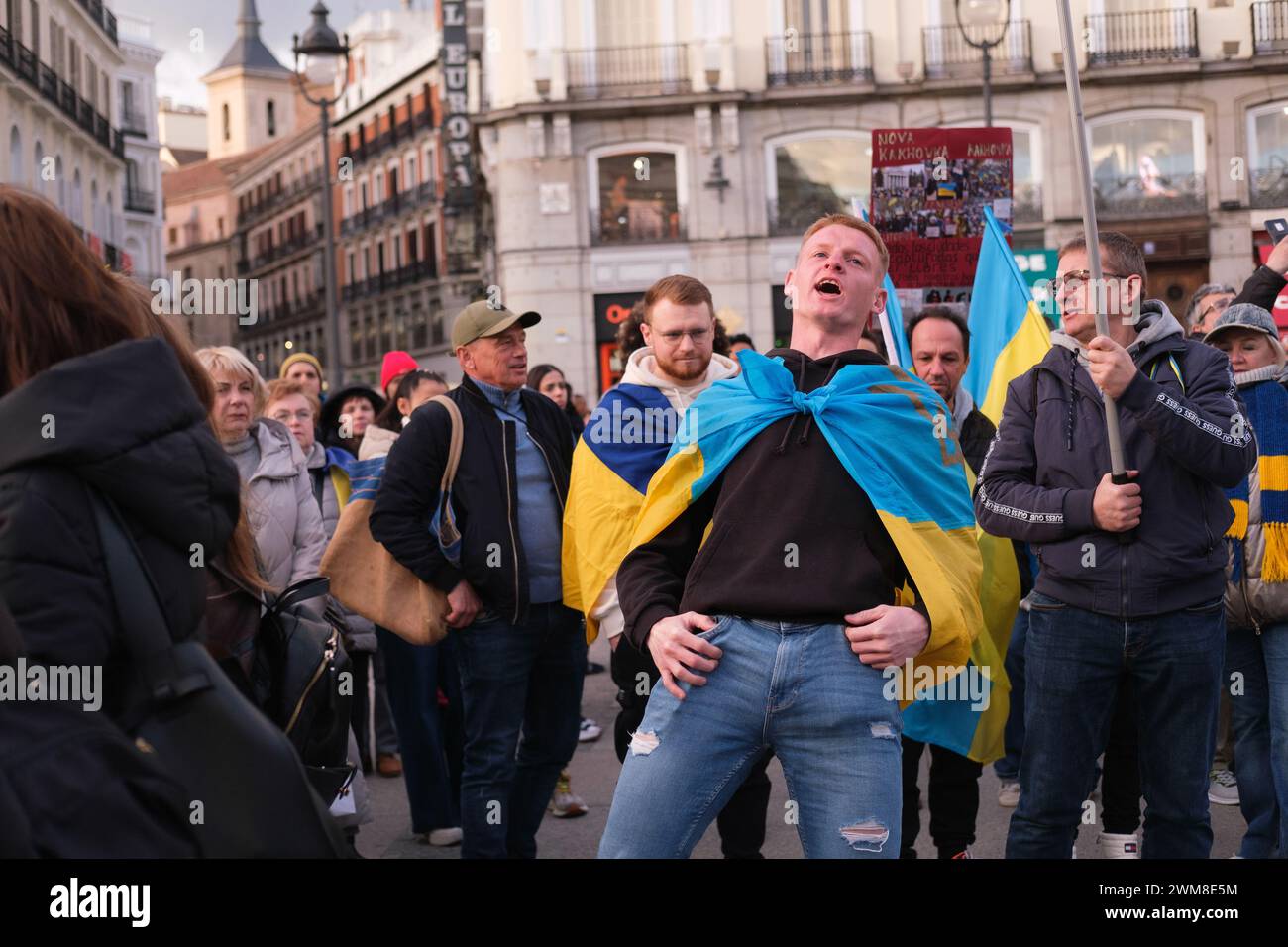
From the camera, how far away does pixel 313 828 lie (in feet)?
7.41

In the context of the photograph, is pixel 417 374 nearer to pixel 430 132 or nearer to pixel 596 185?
pixel 596 185

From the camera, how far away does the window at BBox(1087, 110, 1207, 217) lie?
3056 cm

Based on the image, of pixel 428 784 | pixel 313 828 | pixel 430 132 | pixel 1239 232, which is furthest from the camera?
pixel 430 132

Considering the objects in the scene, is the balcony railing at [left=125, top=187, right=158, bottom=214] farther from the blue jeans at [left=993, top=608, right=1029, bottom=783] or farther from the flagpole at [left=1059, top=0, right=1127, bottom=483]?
the flagpole at [left=1059, top=0, right=1127, bottom=483]

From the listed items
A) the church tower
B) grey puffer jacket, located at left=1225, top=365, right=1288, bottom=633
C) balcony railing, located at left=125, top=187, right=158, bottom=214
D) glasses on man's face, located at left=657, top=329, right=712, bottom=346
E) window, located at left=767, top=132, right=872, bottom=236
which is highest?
the church tower

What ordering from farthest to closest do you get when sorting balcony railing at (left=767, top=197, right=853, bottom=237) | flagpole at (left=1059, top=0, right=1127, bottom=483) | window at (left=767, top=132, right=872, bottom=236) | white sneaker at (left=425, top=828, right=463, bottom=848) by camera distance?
window at (left=767, top=132, right=872, bottom=236) < balcony railing at (left=767, top=197, right=853, bottom=237) < white sneaker at (left=425, top=828, right=463, bottom=848) < flagpole at (left=1059, top=0, right=1127, bottom=483)

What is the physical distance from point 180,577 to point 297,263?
222 feet

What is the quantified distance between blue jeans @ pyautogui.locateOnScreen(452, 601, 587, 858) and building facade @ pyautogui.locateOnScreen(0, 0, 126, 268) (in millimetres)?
19799

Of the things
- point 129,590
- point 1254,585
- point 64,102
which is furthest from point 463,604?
point 64,102

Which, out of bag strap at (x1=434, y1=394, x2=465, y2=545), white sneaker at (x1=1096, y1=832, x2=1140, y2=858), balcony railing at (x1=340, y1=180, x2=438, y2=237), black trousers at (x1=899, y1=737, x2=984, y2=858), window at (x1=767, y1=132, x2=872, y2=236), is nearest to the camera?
white sneaker at (x1=1096, y1=832, x2=1140, y2=858)

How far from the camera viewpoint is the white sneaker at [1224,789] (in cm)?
667

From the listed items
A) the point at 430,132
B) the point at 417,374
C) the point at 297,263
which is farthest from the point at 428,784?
the point at 297,263

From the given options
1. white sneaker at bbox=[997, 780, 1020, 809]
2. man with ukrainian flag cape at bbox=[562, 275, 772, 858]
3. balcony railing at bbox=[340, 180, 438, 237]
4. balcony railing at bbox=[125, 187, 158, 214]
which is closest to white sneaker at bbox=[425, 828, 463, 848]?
man with ukrainian flag cape at bbox=[562, 275, 772, 858]

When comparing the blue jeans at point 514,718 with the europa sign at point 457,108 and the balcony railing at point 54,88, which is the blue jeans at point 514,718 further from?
the europa sign at point 457,108
